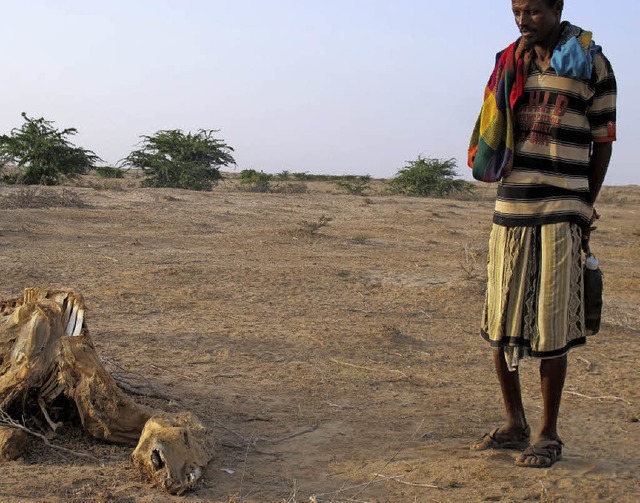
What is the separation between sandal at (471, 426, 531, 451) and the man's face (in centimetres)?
154

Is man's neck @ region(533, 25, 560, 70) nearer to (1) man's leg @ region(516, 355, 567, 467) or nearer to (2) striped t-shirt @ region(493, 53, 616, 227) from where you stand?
(2) striped t-shirt @ region(493, 53, 616, 227)

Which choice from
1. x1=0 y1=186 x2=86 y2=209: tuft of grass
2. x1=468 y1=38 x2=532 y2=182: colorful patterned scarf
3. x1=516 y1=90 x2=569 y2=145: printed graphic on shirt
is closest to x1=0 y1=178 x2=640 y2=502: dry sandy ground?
x1=468 y1=38 x2=532 y2=182: colorful patterned scarf

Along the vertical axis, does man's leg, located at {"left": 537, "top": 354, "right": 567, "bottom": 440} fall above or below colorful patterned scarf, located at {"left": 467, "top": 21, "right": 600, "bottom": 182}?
below

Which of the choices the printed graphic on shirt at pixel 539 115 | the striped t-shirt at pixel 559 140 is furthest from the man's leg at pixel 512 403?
the printed graphic on shirt at pixel 539 115

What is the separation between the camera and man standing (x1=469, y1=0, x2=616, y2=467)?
9.56 ft

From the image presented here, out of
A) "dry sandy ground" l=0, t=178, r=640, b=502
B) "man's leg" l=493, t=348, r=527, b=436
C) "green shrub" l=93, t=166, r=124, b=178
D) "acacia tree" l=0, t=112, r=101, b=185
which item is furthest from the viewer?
"green shrub" l=93, t=166, r=124, b=178

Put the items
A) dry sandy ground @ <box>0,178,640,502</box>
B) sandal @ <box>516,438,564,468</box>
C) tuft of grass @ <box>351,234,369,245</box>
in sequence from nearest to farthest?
dry sandy ground @ <box>0,178,640,502</box> → sandal @ <box>516,438,564,468</box> → tuft of grass @ <box>351,234,369,245</box>

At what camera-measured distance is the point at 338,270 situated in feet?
25.1

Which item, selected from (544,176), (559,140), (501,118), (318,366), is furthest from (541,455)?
(318,366)

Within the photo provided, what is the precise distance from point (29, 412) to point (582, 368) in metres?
3.15

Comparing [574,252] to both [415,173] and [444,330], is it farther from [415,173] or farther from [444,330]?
[415,173]

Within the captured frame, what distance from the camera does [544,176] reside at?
9.71 feet

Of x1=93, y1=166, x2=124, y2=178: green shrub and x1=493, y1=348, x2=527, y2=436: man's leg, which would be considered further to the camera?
x1=93, y1=166, x2=124, y2=178: green shrub

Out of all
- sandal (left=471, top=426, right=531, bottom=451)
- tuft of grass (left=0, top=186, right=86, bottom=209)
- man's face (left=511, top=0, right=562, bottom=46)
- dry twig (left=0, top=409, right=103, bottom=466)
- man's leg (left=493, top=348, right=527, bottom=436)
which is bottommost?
dry twig (left=0, top=409, right=103, bottom=466)
